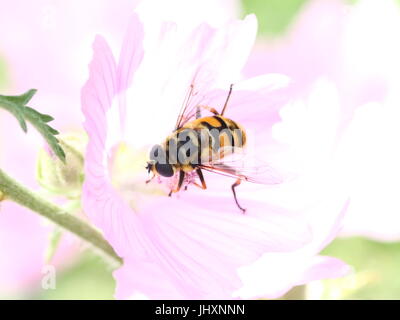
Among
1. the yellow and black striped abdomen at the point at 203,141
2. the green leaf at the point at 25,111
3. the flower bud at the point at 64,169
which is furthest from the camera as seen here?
the yellow and black striped abdomen at the point at 203,141

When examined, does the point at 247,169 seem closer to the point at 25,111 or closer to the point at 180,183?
the point at 180,183

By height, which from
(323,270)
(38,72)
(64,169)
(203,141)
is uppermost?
(38,72)

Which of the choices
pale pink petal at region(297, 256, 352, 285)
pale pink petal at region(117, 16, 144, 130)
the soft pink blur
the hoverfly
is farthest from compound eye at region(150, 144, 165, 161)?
the soft pink blur

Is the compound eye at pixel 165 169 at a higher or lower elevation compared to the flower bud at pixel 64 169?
higher

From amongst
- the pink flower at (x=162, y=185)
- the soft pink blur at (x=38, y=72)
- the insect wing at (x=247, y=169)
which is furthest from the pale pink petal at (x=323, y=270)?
the soft pink blur at (x=38, y=72)

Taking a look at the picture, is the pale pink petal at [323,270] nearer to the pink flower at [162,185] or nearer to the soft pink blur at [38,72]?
the pink flower at [162,185]

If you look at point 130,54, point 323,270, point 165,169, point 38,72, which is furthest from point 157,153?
point 38,72
